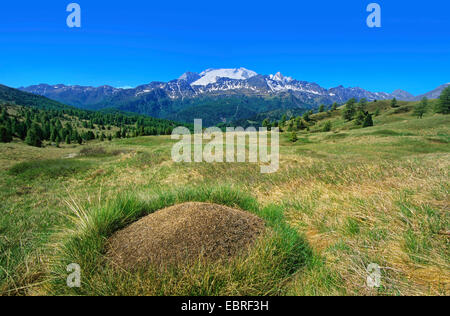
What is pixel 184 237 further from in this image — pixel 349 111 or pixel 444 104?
pixel 349 111

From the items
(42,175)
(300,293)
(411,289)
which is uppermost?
(411,289)

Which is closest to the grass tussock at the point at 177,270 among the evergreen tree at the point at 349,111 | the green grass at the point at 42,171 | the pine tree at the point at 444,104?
the green grass at the point at 42,171

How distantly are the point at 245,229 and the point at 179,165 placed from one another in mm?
18131

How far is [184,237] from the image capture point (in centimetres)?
319

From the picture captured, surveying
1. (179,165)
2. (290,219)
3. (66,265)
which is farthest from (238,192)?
(179,165)

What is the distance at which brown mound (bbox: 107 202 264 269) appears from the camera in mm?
2865

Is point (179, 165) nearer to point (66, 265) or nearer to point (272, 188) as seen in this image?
point (272, 188)

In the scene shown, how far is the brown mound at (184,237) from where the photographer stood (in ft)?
9.40

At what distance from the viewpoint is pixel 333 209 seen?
4.66 meters

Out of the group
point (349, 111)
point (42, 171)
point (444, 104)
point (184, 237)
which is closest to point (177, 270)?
point (184, 237)

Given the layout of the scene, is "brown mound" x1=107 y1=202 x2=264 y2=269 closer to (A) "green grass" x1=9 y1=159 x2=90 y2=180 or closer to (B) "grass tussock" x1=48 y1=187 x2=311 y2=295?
(B) "grass tussock" x1=48 y1=187 x2=311 y2=295

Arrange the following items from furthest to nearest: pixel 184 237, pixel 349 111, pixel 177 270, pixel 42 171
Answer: pixel 349 111 → pixel 42 171 → pixel 184 237 → pixel 177 270

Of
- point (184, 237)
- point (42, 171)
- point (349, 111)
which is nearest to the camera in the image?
point (184, 237)

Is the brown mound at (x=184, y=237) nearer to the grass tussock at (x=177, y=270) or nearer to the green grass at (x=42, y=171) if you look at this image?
the grass tussock at (x=177, y=270)
